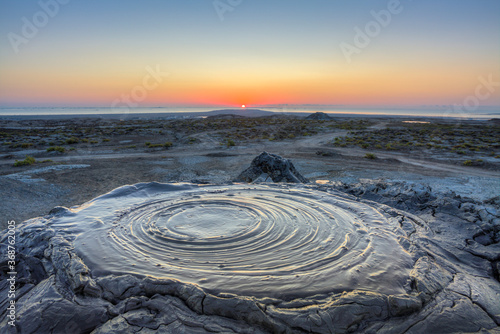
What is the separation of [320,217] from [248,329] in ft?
9.50

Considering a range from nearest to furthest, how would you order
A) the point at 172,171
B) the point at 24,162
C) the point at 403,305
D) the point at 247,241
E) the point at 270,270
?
the point at 403,305
the point at 270,270
the point at 247,241
the point at 172,171
the point at 24,162

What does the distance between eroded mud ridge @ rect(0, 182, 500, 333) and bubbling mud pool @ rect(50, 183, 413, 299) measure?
21 millimetres

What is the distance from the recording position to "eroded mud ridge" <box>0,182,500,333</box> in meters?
2.70

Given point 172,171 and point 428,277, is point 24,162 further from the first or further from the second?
point 428,277

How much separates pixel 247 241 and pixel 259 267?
0.72m

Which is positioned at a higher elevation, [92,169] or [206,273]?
Answer: [206,273]

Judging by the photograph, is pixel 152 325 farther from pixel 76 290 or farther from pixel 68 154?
pixel 68 154

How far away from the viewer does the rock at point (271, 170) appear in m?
8.45

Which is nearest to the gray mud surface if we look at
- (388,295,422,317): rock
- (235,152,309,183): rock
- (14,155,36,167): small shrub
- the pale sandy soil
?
(388,295,422,317): rock

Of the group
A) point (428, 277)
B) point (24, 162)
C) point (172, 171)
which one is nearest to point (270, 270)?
point (428, 277)

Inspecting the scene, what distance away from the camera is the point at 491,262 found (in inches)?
152

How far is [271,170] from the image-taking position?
8.62 metres

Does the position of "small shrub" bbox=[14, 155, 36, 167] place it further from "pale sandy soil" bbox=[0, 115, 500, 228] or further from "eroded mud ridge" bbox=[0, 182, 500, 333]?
"eroded mud ridge" bbox=[0, 182, 500, 333]

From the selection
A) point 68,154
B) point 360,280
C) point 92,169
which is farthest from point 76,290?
point 68,154
